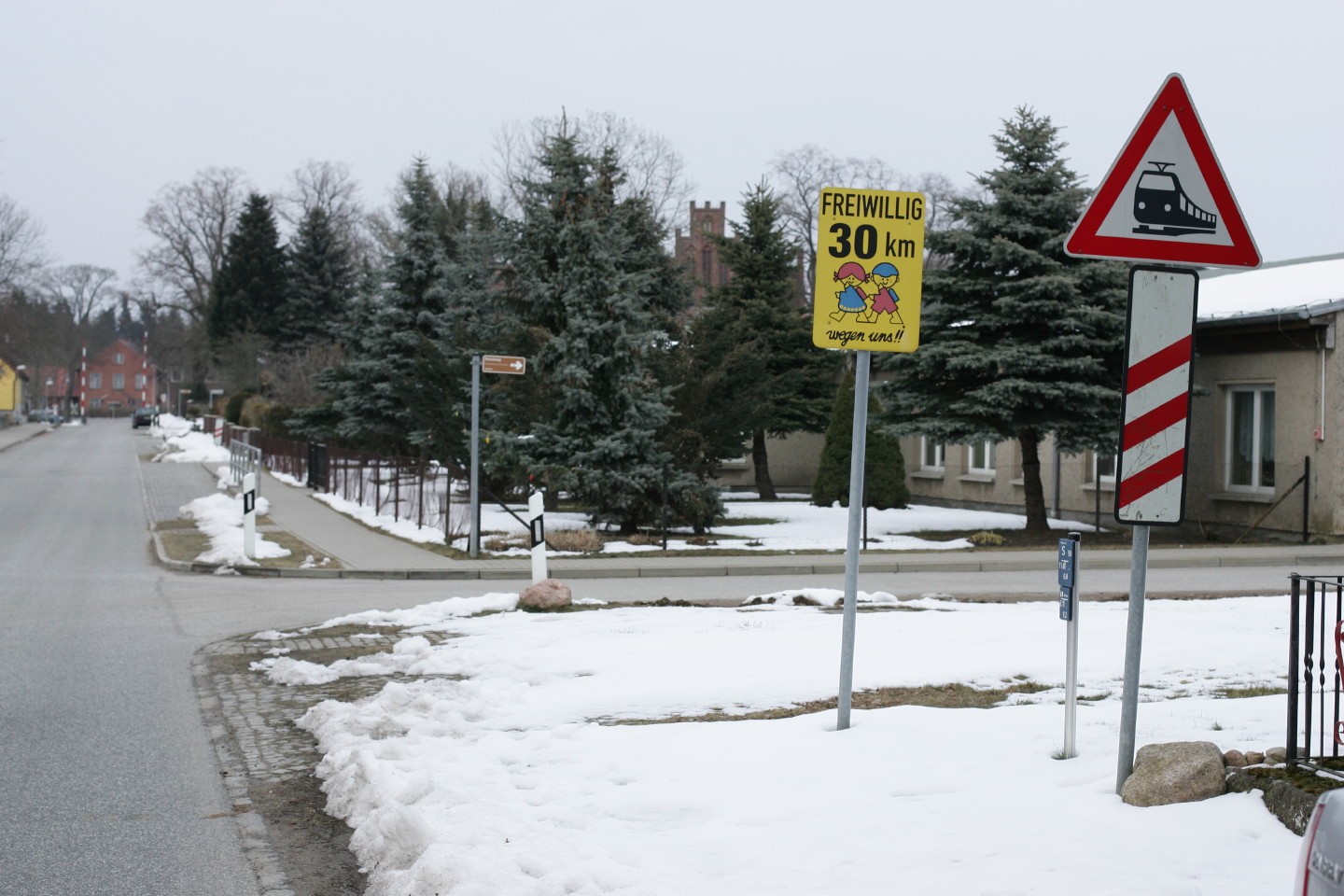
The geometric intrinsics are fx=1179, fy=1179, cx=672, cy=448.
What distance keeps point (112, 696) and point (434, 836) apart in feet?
16.3

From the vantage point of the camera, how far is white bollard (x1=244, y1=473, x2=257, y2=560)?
18422 mm

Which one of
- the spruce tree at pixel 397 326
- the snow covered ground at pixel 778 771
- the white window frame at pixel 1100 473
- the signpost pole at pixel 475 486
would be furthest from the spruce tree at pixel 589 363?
the spruce tree at pixel 397 326

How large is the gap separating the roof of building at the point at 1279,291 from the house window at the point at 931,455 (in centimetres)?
827

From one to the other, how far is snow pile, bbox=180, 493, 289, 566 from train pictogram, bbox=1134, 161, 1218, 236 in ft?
52.5

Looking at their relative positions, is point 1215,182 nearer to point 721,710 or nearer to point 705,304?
point 721,710

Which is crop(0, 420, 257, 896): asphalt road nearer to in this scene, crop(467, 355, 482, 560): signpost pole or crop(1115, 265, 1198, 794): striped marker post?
crop(1115, 265, 1198, 794): striped marker post

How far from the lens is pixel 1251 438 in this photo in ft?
74.3

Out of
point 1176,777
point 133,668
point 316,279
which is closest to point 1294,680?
point 1176,777

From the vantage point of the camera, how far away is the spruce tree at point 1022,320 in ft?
69.7

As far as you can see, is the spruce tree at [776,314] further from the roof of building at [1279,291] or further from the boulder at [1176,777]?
the boulder at [1176,777]

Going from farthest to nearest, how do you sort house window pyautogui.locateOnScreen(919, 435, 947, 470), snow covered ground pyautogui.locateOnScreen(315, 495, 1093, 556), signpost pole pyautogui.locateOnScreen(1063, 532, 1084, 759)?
house window pyautogui.locateOnScreen(919, 435, 947, 470) → snow covered ground pyautogui.locateOnScreen(315, 495, 1093, 556) → signpost pole pyautogui.locateOnScreen(1063, 532, 1084, 759)

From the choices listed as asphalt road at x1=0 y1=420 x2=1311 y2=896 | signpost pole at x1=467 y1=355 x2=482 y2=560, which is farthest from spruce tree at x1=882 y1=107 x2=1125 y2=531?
signpost pole at x1=467 y1=355 x2=482 y2=560

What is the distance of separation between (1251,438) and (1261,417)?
47cm

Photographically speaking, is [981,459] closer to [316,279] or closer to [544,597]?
[544,597]
